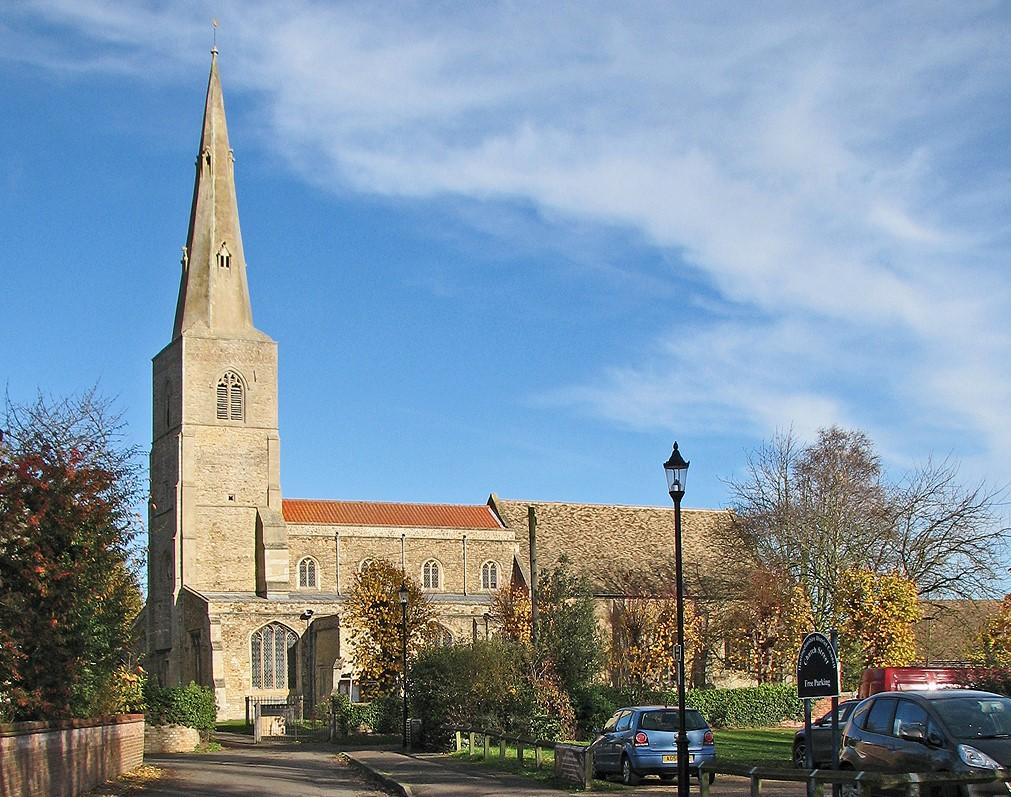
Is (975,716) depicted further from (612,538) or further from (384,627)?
(612,538)

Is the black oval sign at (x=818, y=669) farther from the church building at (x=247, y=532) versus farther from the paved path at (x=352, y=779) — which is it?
the church building at (x=247, y=532)

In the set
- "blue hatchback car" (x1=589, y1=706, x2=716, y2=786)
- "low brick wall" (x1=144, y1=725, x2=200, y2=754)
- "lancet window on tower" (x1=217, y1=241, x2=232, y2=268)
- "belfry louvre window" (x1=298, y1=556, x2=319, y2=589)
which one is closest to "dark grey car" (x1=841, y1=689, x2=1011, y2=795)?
"blue hatchback car" (x1=589, y1=706, x2=716, y2=786)

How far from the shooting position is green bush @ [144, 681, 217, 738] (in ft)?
148

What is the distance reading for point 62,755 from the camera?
66.7 ft

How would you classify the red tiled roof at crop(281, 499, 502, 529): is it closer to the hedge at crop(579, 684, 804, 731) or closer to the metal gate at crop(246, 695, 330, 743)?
the metal gate at crop(246, 695, 330, 743)

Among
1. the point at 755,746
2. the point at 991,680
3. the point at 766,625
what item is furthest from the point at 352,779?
the point at 766,625

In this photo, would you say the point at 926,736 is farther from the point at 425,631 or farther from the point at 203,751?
the point at 425,631

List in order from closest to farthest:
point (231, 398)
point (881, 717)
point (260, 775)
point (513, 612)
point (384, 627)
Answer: point (881, 717) → point (260, 775) → point (384, 627) → point (513, 612) → point (231, 398)

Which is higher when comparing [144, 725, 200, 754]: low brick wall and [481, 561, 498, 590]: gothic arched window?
[481, 561, 498, 590]: gothic arched window

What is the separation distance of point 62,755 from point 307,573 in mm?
48435

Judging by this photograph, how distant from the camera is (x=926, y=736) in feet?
47.5

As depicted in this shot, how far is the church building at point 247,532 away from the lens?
204 feet

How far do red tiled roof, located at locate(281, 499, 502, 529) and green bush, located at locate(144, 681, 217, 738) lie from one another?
20.5 meters

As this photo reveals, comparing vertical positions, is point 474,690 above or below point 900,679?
below
